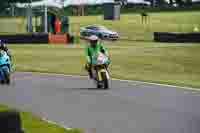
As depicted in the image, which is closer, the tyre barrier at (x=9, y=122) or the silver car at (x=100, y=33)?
the tyre barrier at (x=9, y=122)

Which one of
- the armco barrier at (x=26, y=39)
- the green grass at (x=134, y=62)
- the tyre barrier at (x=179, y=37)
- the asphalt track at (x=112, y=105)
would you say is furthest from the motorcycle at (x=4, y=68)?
the armco barrier at (x=26, y=39)

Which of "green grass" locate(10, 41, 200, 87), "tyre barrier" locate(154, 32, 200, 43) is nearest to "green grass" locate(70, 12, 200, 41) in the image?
"tyre barrier" locate(154, 32, 200, 43)

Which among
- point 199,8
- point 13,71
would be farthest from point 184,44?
point 199,8

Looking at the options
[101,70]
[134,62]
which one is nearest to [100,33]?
[134,62]

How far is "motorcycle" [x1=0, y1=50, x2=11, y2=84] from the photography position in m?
21.1

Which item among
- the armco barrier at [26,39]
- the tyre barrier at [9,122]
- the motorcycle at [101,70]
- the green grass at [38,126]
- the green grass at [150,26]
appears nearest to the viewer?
the tyre barrier at [9,122]

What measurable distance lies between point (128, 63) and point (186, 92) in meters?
13.7

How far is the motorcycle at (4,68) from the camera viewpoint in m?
21.1

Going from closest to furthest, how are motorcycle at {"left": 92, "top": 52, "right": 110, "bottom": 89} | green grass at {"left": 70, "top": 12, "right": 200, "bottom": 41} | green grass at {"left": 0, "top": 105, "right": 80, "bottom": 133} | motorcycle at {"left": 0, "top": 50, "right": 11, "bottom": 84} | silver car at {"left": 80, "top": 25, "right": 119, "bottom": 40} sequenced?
1. green grass at {"left": 0, "top": 105, "right": 80, "bottom": 133}
2. motorcycle at {"left": 92, "top": 52, "right": 110, "bottom": 89}
3. motorcycle at {"left": 0, "top": 50, "right": 11, "bottom": 84}
4. silver car at {"left": 80, "top": 25, "right": 119, "bottom": 40}
5. green grass at {"left": 70, "top": 12, "right": 200, "bottom": 41}

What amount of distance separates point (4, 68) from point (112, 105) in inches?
266

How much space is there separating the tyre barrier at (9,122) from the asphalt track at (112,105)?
3.21 meters

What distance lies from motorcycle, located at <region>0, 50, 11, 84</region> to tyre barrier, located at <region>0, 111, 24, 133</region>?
12987 millimetres

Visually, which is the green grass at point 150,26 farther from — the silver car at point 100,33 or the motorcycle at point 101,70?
the motorcycle at point 101,70

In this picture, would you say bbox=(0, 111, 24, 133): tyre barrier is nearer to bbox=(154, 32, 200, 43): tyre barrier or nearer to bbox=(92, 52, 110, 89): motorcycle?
bbox=(92, 52, 110, 89): motorcycle
